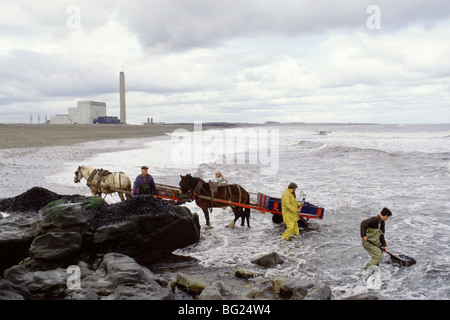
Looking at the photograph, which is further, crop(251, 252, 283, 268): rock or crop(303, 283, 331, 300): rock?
crop(251, 252, 283, 268): rock

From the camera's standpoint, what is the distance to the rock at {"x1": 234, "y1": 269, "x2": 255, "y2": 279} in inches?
319

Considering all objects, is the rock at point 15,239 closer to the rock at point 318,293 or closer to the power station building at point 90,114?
the rock at point 318,293

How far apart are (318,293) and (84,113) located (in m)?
149

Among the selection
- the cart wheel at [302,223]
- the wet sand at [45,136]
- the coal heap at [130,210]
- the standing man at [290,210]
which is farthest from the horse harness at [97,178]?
the wet sand at [45,136]

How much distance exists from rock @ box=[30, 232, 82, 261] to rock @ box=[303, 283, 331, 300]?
4993mm

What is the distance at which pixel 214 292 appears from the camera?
6352 millimetres

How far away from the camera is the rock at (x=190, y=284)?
707 centimetres

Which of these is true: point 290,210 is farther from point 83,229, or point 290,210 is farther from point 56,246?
point 56,246

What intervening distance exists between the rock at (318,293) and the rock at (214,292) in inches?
59.8

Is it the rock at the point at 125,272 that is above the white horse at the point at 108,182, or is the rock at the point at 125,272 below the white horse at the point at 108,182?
below

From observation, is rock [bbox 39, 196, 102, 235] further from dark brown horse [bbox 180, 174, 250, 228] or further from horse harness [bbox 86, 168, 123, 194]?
horse harness [bbox 86, 168, 123, 194]

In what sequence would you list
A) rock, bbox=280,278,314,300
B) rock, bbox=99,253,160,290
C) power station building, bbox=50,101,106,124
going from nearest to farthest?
rock, bbox=99,253,160,290, rock, bbox=280,278,314,300, power station building, bbox=50,101,106,124

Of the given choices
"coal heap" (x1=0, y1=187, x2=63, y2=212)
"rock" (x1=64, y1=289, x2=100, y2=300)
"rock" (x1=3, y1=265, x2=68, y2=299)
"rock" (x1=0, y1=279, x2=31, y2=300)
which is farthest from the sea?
"rock" (x1=0, y1=279, x2=31, y2=300)

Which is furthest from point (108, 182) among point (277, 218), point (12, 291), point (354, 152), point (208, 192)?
point (354, 152)
